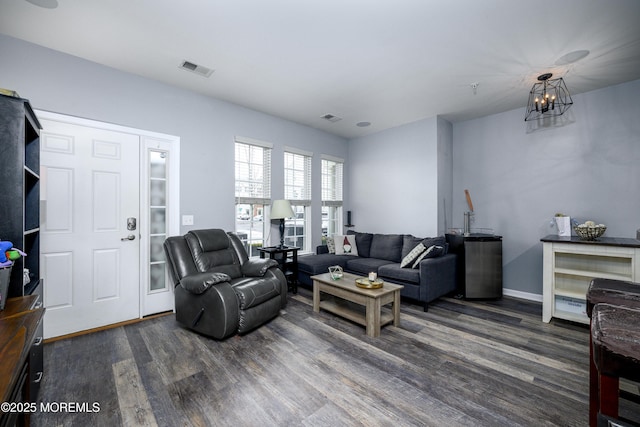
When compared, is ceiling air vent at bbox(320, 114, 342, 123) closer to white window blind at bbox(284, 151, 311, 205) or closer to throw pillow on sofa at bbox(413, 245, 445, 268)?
white window blind at bbox(284, 151, 311, 205)

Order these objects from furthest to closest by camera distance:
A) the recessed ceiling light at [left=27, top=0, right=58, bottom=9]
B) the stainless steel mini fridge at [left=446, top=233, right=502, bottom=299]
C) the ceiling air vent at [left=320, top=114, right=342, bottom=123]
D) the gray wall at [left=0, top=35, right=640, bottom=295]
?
the ceiling air vent at [left=320, top=114, right=342, bottom=123]
the stainless steel mini fridge at [left=446, top=233, right=502, bottom=299]
the gray wall at [left=0, top=35, right=640, bottom=295]
the recessed ceiling light at [left=27, top=0, right=58, bottom=9]

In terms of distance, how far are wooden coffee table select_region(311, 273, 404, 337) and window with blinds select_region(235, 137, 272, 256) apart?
1.44 meters

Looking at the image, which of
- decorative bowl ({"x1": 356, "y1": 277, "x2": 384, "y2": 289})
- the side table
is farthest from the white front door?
decorative bowl ({"x1": 356, "y1": 277, "x2": 384, "y2": 289})

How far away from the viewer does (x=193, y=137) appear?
11.6 feet

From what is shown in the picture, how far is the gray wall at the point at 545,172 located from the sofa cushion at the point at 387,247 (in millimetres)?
1192

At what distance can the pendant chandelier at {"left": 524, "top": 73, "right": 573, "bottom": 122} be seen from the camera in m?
3.23

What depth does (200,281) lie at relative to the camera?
8.62 feet

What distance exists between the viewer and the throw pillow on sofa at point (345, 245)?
480cm

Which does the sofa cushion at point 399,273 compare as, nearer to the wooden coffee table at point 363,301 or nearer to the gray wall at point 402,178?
the wooden coffee table at point 363,301

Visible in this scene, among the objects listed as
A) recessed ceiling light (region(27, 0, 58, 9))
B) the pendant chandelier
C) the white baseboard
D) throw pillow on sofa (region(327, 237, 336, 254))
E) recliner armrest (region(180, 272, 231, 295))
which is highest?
recessed ceiling light (region(27, 0, 58, 9))

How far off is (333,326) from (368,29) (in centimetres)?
292

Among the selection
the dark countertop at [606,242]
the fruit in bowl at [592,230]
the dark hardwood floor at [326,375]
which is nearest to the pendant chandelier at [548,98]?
the fruit in bowl at [592,230]

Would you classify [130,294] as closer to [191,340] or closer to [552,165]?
[191,340]

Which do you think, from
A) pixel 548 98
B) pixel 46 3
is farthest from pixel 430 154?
pixel 46 3
